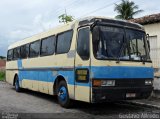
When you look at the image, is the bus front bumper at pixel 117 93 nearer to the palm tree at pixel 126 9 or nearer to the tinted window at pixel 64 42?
the tinted window at pixel 64 42

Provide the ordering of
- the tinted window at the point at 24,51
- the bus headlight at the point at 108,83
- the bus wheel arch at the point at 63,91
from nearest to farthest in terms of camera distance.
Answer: the bus headlight at the point at 108,83 → the bus wheel arch at the point at 63,91 → the tinted window at the point at 24,51

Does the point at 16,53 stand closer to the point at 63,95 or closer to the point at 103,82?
the point at 63,95

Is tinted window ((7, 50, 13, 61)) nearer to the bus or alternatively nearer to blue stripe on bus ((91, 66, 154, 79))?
the bus

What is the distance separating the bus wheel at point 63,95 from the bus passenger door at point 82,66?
3.34 ft

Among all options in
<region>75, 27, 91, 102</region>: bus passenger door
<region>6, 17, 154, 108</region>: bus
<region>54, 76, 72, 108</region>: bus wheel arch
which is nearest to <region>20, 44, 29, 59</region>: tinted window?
<region>6, 17, 154, 108</region>: bus

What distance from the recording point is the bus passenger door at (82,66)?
36.0ft

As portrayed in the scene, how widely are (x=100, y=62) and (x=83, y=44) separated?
42.1 inches

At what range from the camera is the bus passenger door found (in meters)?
11.0

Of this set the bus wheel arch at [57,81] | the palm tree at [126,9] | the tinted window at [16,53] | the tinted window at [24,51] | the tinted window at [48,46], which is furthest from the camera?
the palm tree at [126,9]

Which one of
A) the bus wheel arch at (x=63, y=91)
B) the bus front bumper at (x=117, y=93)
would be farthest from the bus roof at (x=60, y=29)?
the bus front bumper at (x=117, y=93)

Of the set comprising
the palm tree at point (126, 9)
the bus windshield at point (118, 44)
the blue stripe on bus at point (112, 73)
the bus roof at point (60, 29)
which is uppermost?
the palm tree at point (126, 9)

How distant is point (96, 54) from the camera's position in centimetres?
1083

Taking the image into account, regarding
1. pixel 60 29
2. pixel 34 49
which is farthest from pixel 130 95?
pixel 34 49

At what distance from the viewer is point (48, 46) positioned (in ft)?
48.8
